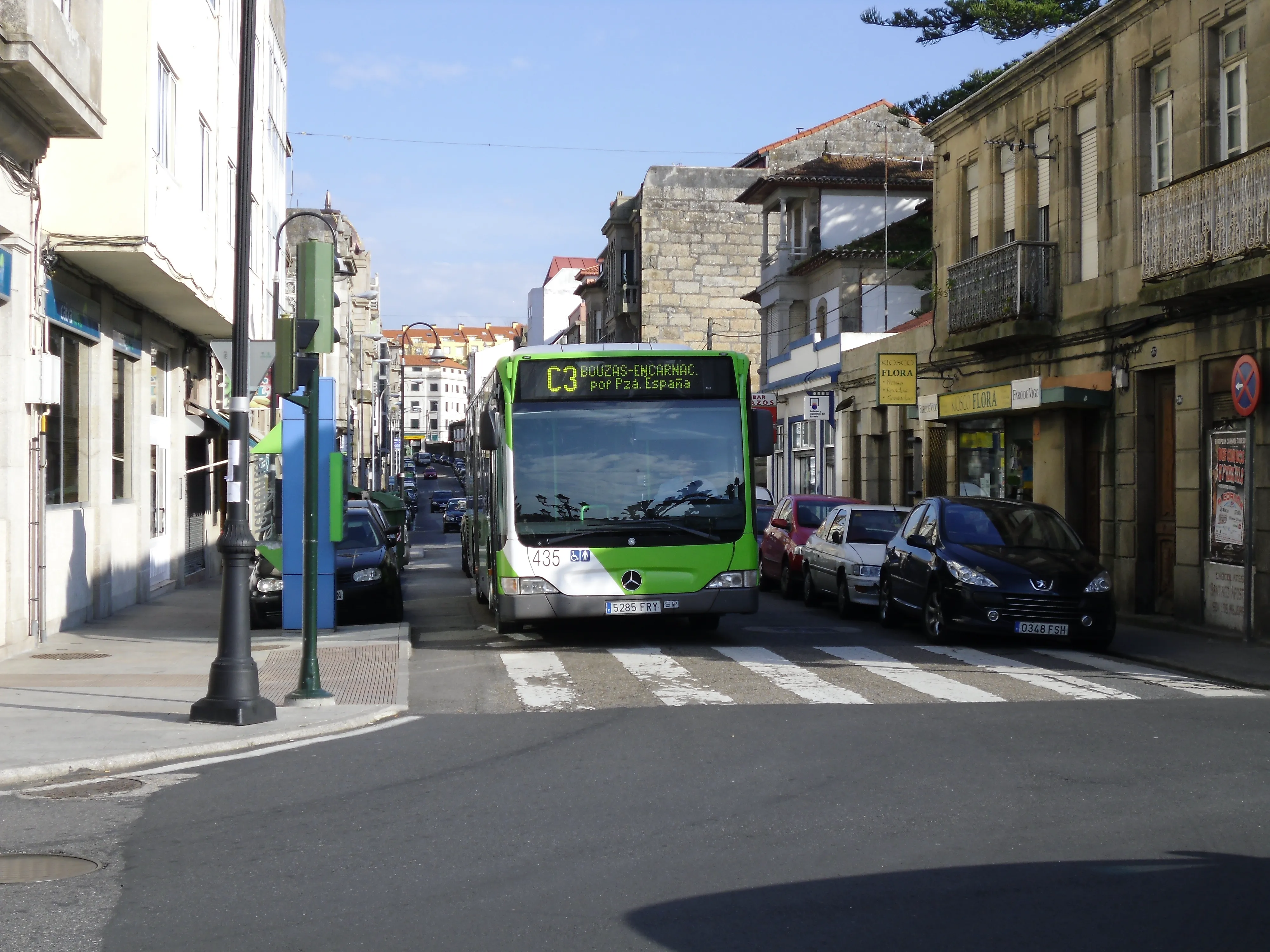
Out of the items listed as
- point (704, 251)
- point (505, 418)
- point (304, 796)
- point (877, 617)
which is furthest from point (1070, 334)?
point (704, 251)

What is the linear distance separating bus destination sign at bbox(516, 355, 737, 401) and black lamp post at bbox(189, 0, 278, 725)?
14.9ft

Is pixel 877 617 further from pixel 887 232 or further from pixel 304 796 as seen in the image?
pixel 887 232

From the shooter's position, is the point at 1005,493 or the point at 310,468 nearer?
the point at 310,468

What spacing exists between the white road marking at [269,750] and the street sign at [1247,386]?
10.1 metres

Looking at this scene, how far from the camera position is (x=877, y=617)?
19.6 m

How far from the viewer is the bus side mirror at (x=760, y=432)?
1505cm

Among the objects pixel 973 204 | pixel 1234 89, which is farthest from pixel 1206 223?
pixel 973 204

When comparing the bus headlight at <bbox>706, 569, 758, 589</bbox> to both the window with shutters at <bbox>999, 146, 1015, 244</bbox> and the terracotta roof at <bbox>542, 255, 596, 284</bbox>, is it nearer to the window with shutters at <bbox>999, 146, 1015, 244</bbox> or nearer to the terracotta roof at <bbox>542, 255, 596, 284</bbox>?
the window with shutters at <bbox>999, 146, 1015, 244</bbox>

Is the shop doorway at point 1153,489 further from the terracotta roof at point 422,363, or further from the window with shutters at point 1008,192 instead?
the terracotta roof at point 422,363

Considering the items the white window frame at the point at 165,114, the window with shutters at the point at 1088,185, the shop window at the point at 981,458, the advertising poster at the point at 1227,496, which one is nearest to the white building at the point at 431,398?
the shop window at the point at 981,458

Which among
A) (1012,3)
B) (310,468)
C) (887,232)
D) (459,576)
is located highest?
(1012,3)

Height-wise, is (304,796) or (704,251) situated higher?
(704,251)

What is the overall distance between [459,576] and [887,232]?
17565 millimetres

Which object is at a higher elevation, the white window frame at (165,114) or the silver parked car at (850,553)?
the white window frame at (165,114)
